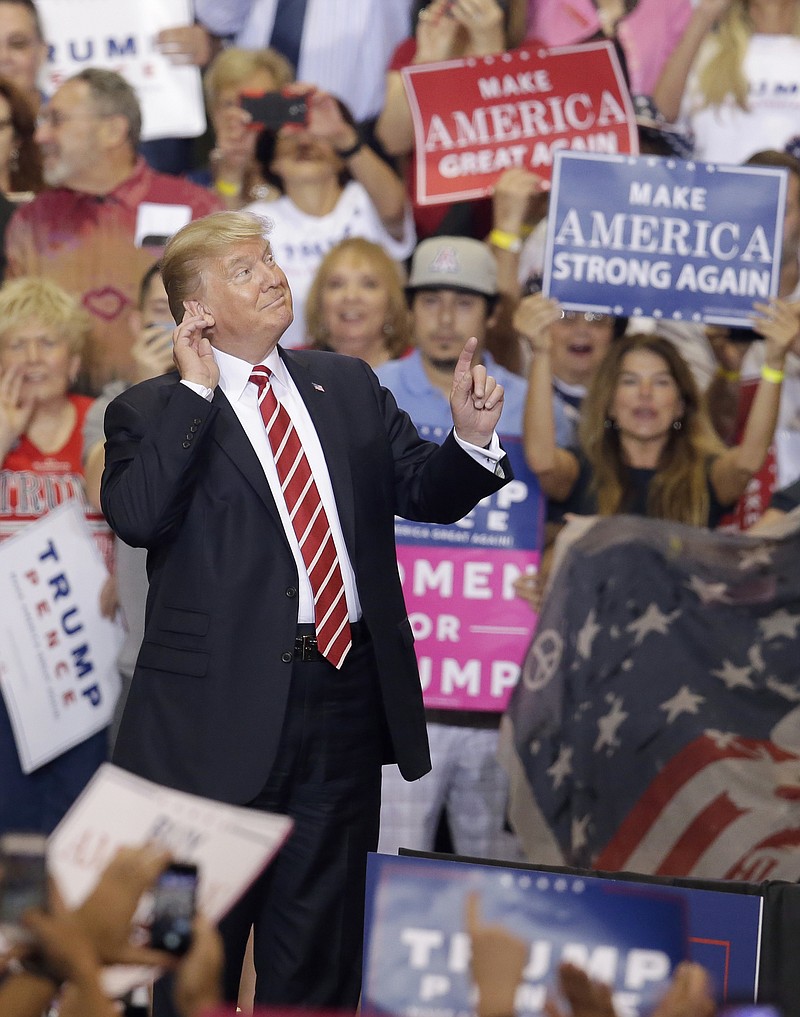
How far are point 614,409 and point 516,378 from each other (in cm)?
31

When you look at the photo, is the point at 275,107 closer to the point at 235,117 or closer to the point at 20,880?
the point at 235,117

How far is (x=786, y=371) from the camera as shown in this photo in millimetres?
4637

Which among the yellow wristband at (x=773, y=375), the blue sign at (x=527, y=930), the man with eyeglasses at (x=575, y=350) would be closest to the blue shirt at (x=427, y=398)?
the man with eyeglasses at (x=575, y=350)

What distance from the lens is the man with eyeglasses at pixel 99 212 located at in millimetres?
4555

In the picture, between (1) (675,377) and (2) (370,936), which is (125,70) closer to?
(1) (675,377)

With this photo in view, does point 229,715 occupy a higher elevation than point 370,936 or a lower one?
higher

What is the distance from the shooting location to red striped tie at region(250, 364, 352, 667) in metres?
2.42

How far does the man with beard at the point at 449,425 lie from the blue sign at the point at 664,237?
27 cm

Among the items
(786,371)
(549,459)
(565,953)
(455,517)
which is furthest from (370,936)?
(786,371)

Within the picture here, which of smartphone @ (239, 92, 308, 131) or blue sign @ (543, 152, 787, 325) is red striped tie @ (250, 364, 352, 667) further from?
smartphone @ (239, 92, 308, 131)

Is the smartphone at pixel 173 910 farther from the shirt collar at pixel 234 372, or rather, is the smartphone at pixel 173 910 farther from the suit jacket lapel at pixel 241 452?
the shirt collar at pixel 234 372

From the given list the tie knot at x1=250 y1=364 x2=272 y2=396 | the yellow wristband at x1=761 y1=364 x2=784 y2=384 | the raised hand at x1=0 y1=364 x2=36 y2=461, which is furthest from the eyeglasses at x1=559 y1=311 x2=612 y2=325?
the tie knot at x1=250 y1=364 x2=272 y2=396

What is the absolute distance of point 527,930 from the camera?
7.08ft

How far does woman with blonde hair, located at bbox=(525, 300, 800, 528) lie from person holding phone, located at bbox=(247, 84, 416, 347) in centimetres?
70
